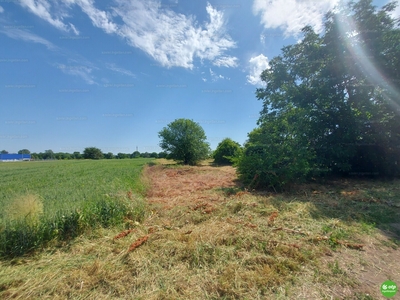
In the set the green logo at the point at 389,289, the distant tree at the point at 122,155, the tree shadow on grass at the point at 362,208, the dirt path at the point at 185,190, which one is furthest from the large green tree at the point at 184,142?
the distant tree at the point at 122,155

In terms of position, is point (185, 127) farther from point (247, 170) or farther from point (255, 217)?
point (255, 217)

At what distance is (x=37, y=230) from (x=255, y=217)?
4.46 m

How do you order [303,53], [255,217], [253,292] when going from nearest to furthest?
[253,292] → [255,217] → [303,53]

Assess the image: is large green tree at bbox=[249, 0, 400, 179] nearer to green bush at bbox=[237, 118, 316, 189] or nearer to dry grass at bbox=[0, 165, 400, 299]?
green bush at bbox=[237, 118, 316, 189]

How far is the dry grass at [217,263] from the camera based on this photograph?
1.98 meters

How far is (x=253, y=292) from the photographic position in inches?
75.5

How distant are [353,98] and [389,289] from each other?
1059cm

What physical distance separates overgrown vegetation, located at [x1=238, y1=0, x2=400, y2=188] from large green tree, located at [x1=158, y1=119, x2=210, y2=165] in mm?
16432

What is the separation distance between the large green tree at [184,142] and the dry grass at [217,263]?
21.2 metres

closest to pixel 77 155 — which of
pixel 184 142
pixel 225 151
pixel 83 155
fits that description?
pixel 83 155

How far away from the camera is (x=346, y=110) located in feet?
29.2

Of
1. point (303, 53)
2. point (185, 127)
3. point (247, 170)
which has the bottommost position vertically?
point (247, 170)

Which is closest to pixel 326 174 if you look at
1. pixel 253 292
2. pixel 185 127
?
pixel 253 292

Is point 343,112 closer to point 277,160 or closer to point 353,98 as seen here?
point 353,98
